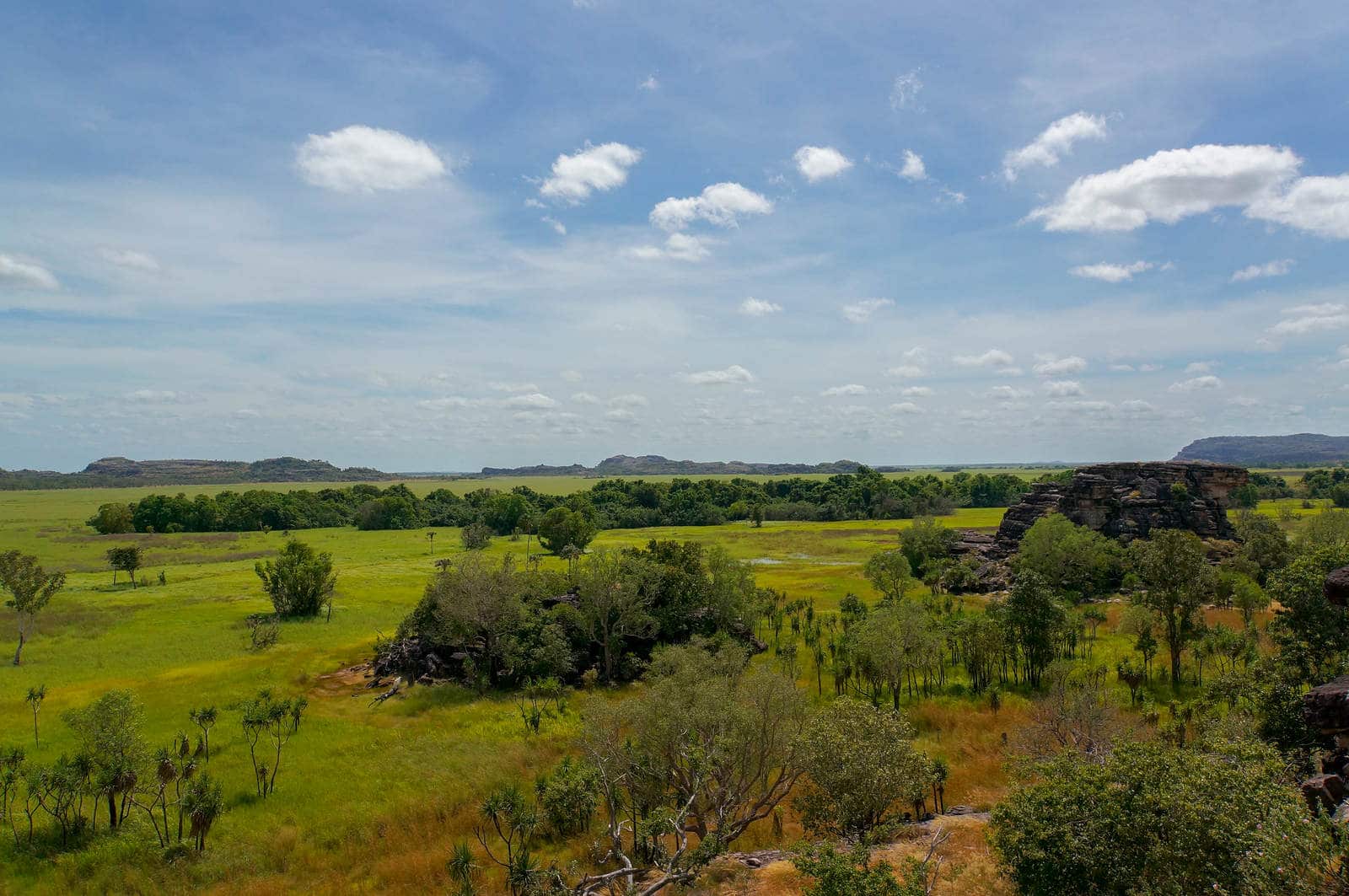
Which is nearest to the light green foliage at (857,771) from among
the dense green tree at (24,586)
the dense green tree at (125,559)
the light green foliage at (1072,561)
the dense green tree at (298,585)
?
the light green foliage at (1072,561)

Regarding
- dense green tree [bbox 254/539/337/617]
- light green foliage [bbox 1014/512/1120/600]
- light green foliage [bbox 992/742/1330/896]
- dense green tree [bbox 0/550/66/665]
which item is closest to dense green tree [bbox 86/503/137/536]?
dense green tree [bbox 0/550/66/665]

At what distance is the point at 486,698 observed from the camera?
51.3 m

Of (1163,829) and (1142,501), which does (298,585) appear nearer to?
(1163,829)

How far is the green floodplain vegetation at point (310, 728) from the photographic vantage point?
97.9 ft

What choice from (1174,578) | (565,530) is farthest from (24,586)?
(1174,578)

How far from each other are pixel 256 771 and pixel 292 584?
1730 inches

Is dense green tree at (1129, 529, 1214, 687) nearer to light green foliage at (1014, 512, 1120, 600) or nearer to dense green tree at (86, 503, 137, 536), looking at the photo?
light green foliage at (1014, 512, 1120, 600)

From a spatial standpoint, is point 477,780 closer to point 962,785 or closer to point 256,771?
point 256,771

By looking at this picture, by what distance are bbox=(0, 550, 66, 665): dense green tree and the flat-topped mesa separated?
118 meters

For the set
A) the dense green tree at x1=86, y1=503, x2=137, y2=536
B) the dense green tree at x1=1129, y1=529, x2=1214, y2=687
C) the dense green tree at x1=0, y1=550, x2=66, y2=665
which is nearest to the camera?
the dense green tree at x1=1129, y1=529, x2=1214, y2=687

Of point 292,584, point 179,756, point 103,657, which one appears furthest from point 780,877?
point 292,584

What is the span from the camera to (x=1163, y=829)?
17.6 meters

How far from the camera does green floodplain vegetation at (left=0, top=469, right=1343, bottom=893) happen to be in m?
29.8

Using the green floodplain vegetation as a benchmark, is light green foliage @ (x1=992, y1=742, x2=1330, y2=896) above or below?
above
